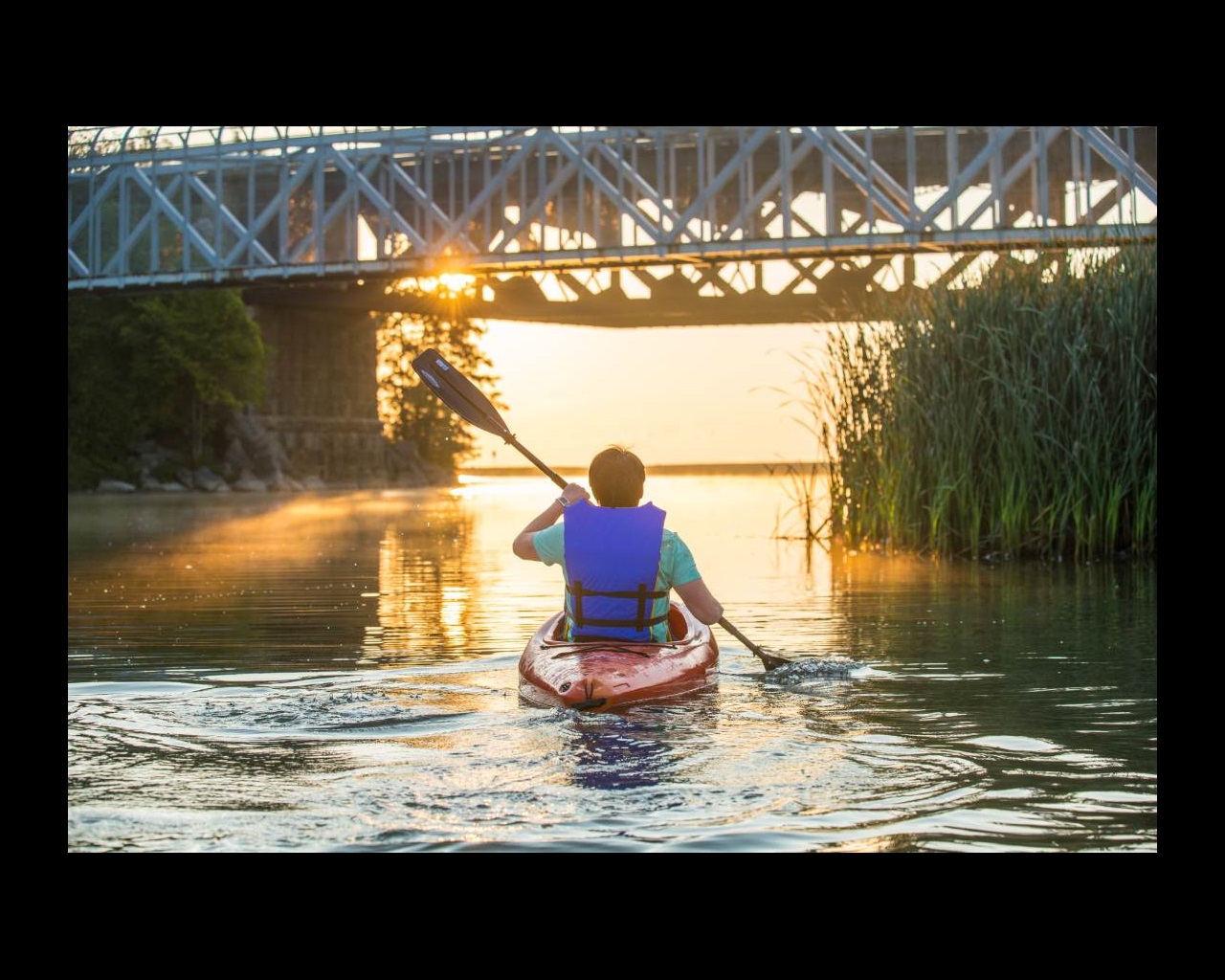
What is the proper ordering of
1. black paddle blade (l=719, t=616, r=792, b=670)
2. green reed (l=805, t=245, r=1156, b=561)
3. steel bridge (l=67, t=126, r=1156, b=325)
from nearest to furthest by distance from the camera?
black paddle blade (l=719, t=616, r=792, b=670) < green reed (l=805, t=245, r=1156, b=561) < steel bridge (l=67, t=126, r=1156, b=325)

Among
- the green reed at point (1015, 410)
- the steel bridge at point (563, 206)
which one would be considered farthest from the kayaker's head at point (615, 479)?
the steel bridge at point (563, 206)

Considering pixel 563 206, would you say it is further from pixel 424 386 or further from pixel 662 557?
pixel 662 557

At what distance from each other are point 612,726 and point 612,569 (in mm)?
969

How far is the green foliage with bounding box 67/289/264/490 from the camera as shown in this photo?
177ft

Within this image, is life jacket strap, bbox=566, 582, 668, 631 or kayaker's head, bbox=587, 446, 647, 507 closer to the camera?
kayaker's head, bbox=587, 446, 647, 507

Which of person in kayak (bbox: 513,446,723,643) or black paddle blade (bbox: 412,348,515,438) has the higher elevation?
black paddle blade (bbox: 412,348,515,438)

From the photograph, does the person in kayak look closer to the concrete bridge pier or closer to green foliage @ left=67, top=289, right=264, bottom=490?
green foliage @ left=67, top=289, right=264, bottom=490

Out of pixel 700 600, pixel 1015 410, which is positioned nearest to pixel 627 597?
pixel 700 600

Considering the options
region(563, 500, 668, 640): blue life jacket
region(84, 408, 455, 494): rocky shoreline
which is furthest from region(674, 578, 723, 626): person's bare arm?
region(84, 408, 455, 494): rocky shoreline

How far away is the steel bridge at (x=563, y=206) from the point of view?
45.0m

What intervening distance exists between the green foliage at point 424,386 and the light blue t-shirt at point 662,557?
2442 inches
